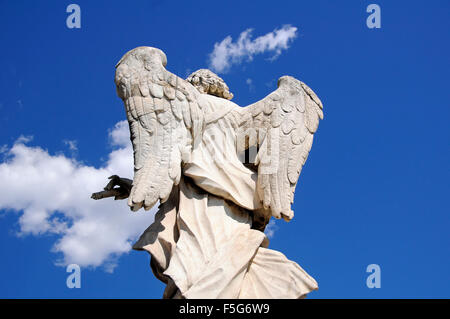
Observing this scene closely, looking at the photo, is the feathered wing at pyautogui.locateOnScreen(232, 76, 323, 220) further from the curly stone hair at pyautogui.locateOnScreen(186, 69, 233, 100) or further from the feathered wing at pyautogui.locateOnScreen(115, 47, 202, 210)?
the feathered wing at pyautogui.locateOnScreen(115, 47, 202, 210)

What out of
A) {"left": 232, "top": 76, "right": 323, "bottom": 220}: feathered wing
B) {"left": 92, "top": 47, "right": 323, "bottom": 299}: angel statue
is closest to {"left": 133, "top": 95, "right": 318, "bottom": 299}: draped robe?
{"left": 92, "top": 47, "right": 323, "bottom": 299}: angel statue

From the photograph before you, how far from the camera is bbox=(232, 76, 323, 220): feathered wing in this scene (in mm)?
6531

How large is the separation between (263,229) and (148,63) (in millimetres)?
2035

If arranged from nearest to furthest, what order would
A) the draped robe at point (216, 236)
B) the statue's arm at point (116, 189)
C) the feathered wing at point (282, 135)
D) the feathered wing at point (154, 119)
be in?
A: the draped robe at point (216, 236), the feathered wing at point (154, 119), the feathered wing at point (282, 135), the statue's arm at point (116, 189)

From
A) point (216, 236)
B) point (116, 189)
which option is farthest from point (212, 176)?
point (116, 189)

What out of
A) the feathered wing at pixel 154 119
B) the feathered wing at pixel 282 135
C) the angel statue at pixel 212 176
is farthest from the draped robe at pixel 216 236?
the feathered wing at pixel 154 119

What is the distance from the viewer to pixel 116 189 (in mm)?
7012

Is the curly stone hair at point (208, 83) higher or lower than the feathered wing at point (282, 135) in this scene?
higher

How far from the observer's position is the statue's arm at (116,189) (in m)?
6.93

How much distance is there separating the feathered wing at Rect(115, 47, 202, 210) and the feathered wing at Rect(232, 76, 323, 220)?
0.65 m

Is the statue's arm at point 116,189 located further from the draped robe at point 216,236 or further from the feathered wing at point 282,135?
the feathered wing at point 282,135

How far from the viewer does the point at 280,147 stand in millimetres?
6664

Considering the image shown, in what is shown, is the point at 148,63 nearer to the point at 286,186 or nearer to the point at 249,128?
the point at 249,128

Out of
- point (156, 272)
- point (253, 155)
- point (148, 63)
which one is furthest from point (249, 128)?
point (156, 272)
